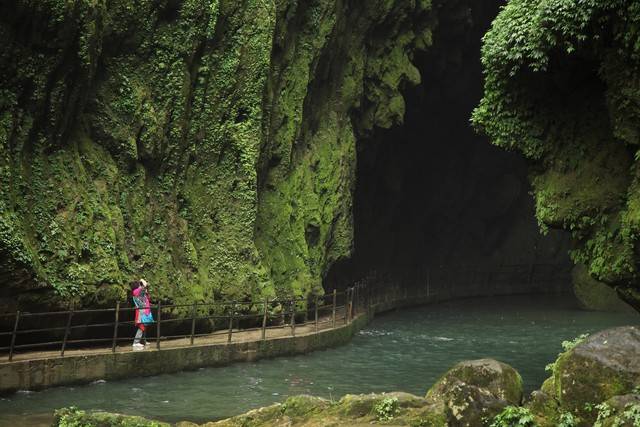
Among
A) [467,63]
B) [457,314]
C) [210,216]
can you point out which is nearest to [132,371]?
[210,216]

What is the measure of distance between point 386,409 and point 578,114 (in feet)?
24.0

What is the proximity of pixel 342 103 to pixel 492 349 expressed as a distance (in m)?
10.1

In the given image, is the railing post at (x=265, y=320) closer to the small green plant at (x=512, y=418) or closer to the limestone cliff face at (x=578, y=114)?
the limestone cliff face at (x=578, y=114)

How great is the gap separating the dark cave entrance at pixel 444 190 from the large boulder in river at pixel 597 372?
64.4 ft

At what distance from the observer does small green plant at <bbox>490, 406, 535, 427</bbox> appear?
1175 cm

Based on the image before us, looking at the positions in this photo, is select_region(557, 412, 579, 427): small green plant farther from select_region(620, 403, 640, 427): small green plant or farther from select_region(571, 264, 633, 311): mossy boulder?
select_region(571, 264, 633, 311): mossy boulder

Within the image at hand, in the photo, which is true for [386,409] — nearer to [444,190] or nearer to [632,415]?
[632,415]

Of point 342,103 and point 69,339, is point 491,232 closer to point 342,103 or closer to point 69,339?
point 342,103

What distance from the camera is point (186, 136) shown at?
23516 millimetres

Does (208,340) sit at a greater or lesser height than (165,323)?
lesser

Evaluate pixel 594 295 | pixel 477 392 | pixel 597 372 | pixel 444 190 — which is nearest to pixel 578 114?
pixel 597 372

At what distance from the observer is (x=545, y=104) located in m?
17.0

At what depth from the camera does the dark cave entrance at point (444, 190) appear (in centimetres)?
3800

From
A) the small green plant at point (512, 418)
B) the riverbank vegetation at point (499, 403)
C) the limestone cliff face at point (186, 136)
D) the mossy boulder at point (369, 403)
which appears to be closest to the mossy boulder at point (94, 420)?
the riverbank vegetation at point (499, 403)
